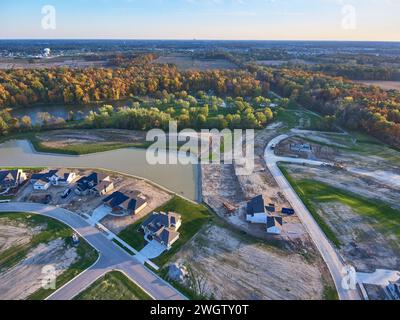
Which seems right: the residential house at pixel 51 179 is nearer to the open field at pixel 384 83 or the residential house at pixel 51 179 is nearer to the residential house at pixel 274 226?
the residential house at pixel 274 226

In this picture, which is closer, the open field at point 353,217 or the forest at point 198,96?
the open field at point 353,217

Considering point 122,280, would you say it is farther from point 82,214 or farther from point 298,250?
point 298,250

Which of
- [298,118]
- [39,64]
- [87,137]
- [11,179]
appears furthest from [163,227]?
[39,64]

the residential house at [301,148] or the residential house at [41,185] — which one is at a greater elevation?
the residential house at [301,148]

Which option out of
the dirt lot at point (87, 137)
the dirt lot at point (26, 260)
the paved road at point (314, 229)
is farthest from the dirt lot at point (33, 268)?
the dirt lot at point (87, 137)

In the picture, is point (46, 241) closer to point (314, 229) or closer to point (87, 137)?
point (314, 229)

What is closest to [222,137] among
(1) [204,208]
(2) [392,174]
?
(1) [204,208]
